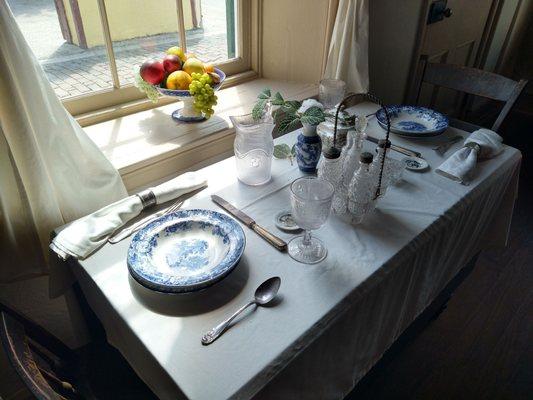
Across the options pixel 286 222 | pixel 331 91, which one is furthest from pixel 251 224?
pixel 331 91

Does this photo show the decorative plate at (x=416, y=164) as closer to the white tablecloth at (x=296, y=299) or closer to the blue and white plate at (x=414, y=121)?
the white tablecloth at (x=296, y=299)

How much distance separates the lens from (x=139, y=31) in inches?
55.3

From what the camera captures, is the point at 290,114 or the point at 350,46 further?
the point at 350,46

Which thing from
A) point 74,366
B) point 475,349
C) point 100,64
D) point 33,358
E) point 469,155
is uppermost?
point 100,64

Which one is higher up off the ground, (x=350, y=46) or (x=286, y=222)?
(x=350, y=46)

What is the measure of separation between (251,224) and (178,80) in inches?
23.3

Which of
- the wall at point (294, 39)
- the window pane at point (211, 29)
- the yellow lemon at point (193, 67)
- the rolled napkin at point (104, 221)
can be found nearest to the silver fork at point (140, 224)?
the rolled napkin at point (104, 221)

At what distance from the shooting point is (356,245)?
804 mm

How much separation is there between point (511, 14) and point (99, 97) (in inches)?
104

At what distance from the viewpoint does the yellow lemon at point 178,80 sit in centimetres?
119

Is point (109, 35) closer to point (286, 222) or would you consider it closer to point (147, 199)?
point (147, 199)

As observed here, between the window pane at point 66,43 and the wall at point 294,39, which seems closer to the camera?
the window pane at point 66,43

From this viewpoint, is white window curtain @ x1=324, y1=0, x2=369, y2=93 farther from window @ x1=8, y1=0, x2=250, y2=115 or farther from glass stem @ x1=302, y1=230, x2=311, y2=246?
glass stem @ x1=302, y1=230, x2=311, y2=246

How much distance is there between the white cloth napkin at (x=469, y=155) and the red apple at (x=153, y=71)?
86cm
